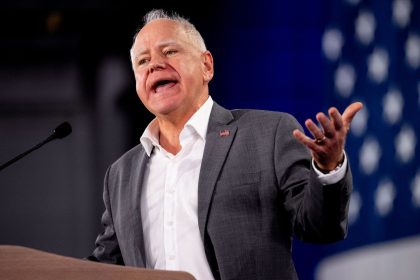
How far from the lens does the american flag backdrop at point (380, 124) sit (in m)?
4.18

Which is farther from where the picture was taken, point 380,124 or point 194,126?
point 380,124

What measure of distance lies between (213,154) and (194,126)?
0.14 m

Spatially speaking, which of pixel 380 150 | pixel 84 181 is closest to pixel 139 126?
pixel 84 181

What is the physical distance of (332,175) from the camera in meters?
1.54

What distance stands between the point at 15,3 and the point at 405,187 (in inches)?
120

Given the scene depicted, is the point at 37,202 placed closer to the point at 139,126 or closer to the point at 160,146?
the point at 139,126

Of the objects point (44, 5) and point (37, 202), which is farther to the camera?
point (37, 202)

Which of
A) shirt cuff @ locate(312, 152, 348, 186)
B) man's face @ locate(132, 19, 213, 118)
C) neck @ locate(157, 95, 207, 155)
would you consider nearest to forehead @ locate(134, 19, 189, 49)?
man's face @ locate(132, 19, 213, 118)

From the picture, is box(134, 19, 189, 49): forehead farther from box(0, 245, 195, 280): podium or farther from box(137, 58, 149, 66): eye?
box(0, 245, 195, 280): podium

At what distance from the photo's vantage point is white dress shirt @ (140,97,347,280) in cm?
179

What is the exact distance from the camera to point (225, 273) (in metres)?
1.73

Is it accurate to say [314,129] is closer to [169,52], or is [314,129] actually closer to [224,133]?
[224,133]

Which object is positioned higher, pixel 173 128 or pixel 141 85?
pixel 141 85

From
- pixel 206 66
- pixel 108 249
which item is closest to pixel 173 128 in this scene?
pixel 206 66
